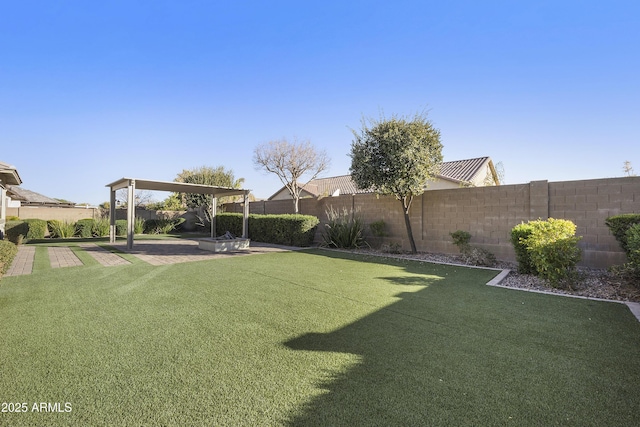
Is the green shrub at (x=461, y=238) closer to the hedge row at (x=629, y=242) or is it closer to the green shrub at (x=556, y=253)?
the green shrub at (x=556, y=253)

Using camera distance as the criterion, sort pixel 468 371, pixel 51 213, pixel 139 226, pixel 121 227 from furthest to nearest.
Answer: pixel 139 226 → pixel 121 227 → pixel 51 213 → pixel 468 371

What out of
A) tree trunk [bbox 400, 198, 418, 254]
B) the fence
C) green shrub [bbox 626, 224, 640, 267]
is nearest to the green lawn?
green shrub [bbox 626, 224, 640, 267]

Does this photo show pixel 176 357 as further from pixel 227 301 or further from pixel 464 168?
pixel 464 168

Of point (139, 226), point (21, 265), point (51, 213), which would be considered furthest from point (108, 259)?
point (51, 213)

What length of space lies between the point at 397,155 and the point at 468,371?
252 inches

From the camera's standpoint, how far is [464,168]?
17.9 metres

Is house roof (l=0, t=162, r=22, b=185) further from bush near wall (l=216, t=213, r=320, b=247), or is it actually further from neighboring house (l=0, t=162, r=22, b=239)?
bush near wall (l=216, t=213, r=320, b=247)

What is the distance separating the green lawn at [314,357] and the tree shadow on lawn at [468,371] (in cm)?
1

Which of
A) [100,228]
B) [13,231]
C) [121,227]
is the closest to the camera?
[13,231]

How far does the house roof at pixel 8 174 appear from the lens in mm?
7445

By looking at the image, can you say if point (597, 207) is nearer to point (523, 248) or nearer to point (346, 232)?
point (523, 248)

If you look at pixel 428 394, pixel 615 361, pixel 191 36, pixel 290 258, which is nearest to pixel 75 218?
pixel 191 36

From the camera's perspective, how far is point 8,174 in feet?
27.3

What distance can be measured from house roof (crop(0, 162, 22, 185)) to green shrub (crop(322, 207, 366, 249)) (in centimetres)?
905
